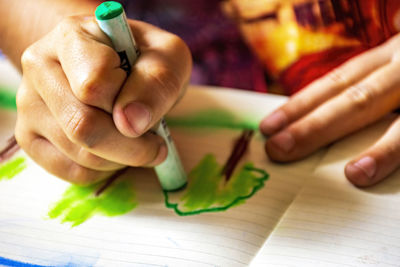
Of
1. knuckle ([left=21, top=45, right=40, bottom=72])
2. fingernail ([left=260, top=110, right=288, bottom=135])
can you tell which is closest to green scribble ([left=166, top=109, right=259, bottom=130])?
fingernail ([left=260, top=110, right=288, bottom=135])

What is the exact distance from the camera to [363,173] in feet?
1.71

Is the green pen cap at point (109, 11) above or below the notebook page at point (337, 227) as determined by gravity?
above

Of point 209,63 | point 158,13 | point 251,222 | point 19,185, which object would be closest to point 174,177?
point 251,222

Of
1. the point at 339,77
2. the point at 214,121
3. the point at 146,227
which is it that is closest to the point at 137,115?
the point at 146,227

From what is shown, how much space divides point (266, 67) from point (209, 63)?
0.36 feet

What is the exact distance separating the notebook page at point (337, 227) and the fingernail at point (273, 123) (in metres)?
0.10

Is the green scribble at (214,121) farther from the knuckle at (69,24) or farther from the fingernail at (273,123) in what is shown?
the knuckle at (69,24)

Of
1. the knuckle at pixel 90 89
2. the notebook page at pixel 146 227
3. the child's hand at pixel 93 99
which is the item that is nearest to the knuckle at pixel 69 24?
the child's hand at pixel 93 99

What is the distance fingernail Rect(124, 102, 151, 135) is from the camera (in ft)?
1.43

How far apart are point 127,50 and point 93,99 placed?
0.07m

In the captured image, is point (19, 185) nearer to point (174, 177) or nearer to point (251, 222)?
point (174, 177)

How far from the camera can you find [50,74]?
50 cm

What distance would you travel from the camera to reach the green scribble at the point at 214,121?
2.18 feet

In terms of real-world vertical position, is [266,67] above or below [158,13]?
below
